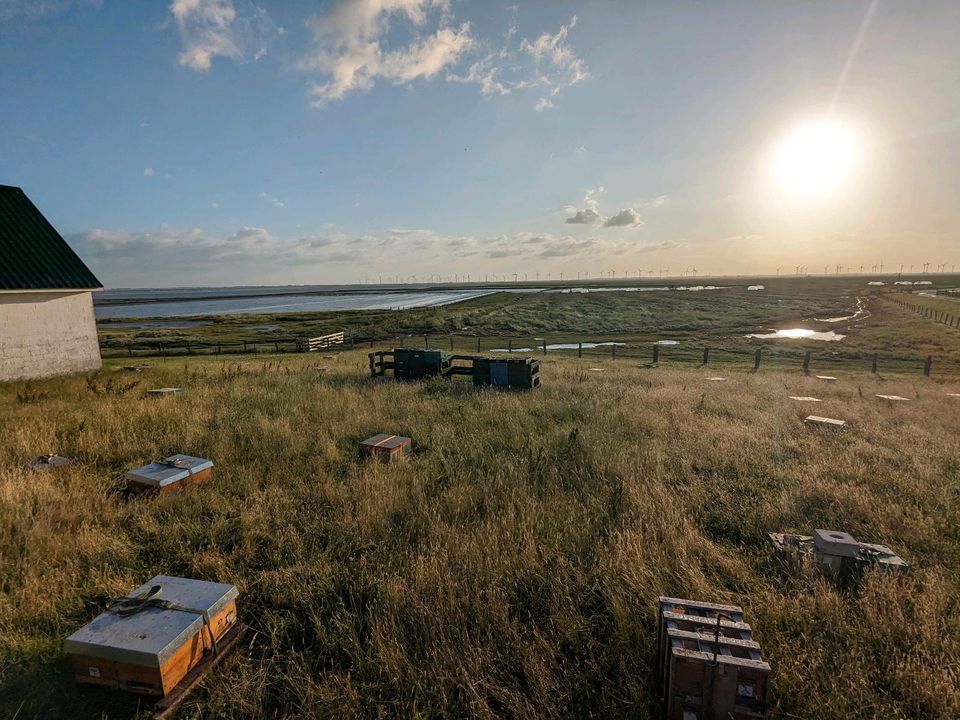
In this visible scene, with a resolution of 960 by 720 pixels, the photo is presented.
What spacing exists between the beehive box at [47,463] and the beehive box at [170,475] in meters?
1.85

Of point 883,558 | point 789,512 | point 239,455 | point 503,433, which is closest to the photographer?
point 883,558

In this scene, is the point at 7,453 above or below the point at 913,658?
above

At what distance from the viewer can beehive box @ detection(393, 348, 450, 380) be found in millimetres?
15398

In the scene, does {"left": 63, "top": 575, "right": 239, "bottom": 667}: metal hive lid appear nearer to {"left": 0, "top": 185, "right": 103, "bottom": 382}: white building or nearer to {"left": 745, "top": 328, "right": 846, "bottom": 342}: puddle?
{"left": 0, "top": 185, "right": 103, "bottom": 382}: white building

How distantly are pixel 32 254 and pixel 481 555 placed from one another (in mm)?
24097

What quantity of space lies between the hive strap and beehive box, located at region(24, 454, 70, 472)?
521 cm

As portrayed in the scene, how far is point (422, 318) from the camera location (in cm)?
6209

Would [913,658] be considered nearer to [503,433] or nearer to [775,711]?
[775,711]

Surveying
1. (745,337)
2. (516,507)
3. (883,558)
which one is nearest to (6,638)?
(516,507)

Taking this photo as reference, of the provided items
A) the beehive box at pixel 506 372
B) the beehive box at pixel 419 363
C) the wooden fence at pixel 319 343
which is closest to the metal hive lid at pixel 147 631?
the beehive box at pixel 506 372

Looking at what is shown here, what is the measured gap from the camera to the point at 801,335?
4578 centimetres

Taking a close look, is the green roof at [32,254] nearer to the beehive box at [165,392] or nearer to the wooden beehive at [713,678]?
the beehive box at [165,392]

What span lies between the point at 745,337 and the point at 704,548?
153 ft

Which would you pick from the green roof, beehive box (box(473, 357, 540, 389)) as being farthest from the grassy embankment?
the green roof
